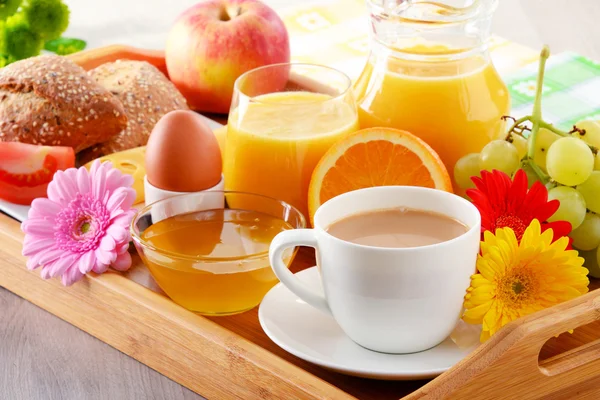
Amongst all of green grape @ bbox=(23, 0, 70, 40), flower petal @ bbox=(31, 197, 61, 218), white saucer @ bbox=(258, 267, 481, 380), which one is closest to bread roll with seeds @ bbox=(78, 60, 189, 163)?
green grape @ bbox=(23, 0, 70, 40)

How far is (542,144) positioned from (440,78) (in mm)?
139

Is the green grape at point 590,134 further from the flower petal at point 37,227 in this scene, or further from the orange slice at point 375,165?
the flower petal at point 37,227

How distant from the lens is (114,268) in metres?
0.96

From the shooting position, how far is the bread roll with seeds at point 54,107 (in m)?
1.15

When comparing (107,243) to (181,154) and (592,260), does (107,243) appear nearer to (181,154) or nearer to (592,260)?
(181,154)

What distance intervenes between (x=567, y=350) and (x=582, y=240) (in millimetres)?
149

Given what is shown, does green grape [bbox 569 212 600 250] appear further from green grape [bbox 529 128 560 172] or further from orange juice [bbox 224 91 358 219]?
orange juice [bbox 224 91 358 219]

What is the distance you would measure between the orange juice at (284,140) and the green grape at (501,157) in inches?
6.7

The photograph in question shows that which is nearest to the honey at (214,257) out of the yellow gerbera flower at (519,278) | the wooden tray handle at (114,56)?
the yellow gerbera flower at (519,278)

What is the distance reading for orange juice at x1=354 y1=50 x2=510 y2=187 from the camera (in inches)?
39.6

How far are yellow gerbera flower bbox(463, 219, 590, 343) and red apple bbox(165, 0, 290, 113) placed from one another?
726 millimetres

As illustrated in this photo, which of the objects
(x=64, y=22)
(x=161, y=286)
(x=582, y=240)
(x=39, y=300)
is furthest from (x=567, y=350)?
(x=64, y=22)

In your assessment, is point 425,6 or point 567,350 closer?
point 567,350

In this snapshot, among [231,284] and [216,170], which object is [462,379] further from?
[216,170]
